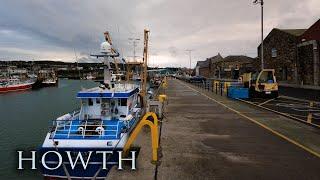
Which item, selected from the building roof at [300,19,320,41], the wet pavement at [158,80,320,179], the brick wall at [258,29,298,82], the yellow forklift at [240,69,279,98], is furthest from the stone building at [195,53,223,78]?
the wet pavement at [158,80,320,179]

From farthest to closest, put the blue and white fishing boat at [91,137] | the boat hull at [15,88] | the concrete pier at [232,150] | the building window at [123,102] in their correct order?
the boat hull at [15,88] < the building window at [123,102] < the blue and white fishing boat at [91,137] < the concrete pier at [232,150]

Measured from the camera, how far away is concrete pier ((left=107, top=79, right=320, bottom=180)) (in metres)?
9.66

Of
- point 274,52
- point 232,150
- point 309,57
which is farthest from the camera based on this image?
point 274,52

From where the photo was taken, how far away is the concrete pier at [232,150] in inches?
380

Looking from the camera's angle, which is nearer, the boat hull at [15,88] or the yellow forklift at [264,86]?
the yellow forklift at [264,86]

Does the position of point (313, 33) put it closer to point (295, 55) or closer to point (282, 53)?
point (295, 55)

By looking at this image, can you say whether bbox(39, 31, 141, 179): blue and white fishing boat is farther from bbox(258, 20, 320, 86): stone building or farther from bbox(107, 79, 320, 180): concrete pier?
bbox(258, 20, 320, 86): stone building

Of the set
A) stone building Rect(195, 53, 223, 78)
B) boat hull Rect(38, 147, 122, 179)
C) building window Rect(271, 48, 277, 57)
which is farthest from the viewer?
stone building Rect(195, 53, 223, 78)

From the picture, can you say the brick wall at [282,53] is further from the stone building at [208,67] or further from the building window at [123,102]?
the stone building at [208,67]

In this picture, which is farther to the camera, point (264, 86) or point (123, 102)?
point (264, 86)

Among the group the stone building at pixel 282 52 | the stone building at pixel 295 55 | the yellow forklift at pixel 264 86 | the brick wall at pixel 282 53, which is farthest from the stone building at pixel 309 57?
the yellow forklift at pixel 264 86

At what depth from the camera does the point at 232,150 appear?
12.6 metres

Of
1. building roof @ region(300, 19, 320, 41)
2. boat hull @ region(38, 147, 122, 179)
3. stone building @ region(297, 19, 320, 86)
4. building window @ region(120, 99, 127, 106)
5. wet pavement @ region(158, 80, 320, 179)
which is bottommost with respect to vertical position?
boat hull @ region(38, 147, 122, 179)

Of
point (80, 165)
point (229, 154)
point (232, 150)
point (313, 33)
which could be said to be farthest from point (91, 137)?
point (313, 33)
